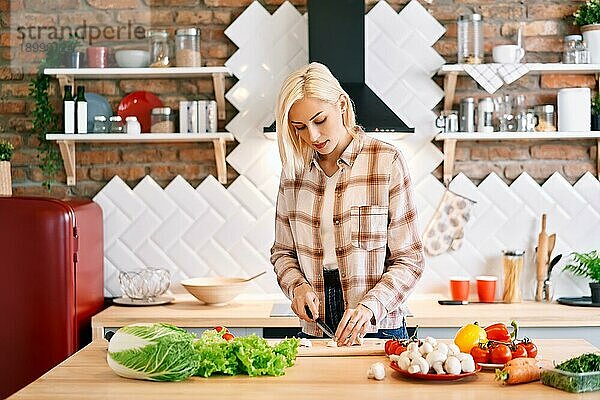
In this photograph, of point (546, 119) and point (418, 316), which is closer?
point (418, 316)

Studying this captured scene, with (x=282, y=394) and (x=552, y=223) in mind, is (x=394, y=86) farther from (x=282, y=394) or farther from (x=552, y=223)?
(x=282, y=394)

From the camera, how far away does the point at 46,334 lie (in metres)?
4.16

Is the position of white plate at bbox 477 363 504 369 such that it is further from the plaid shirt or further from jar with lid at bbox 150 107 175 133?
jar with lid at bbox 150 107 175 133

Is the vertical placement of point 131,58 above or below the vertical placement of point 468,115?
above

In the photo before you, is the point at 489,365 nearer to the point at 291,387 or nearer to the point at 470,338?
the point at 470,338

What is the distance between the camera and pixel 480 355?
2.58 m

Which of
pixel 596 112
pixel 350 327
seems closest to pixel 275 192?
pixel 596 112

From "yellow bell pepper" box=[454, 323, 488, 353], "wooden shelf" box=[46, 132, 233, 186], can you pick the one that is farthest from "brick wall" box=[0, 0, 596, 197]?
"yellow bell pepper" box=[454, 323, 488, 353]

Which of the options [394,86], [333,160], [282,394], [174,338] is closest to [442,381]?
[282,394]

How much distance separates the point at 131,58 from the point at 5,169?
2.70 feet

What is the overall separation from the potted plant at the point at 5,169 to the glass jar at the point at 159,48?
2.72 feet

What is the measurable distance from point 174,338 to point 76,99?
244 centimetres

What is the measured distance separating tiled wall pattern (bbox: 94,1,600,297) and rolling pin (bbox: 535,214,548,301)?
0.32ft

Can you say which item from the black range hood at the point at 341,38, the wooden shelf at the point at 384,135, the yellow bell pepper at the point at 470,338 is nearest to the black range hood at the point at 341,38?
the black range hood at the point at 341,38
